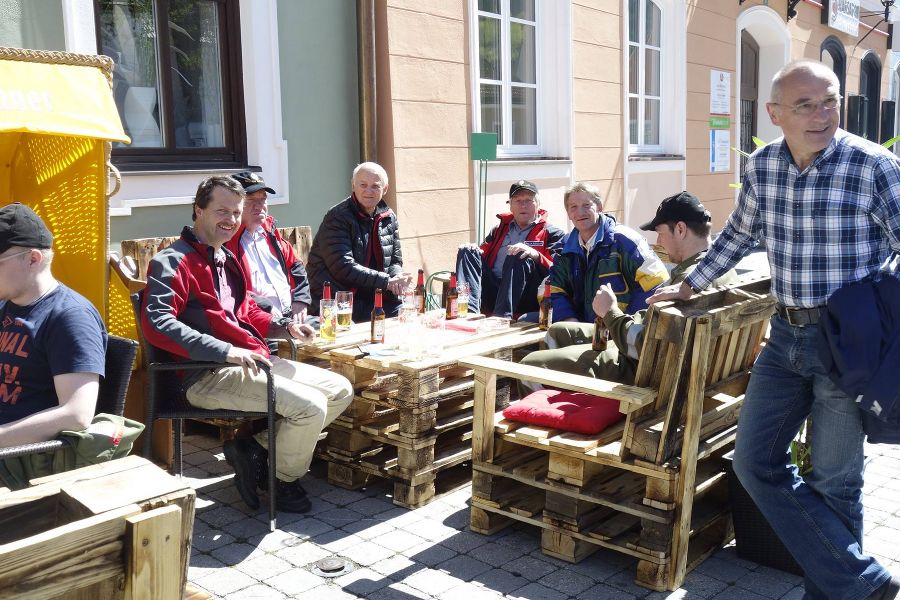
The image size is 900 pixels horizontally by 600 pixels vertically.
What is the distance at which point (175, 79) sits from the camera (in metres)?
6.14

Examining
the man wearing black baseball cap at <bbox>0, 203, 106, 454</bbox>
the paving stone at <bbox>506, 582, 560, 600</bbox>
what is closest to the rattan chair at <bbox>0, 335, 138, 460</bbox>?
the man wearing black baseball cap at <bbox>0, 203, 106, 454</bbox>

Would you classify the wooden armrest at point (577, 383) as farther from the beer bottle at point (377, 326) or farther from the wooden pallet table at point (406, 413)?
the beer bottle at point (377, 326)

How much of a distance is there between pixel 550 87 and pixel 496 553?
6.86 m

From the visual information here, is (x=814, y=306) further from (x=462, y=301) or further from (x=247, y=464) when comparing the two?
(x=462, y=301)

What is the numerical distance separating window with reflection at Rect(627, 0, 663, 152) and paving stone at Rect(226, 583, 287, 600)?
882 centimetres

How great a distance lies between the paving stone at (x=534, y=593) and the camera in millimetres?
3324

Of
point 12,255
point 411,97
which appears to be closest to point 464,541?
point 12,255

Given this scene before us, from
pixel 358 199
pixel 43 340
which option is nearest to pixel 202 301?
pixel 43 340

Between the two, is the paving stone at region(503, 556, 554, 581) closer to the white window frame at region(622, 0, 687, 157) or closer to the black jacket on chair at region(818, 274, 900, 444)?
the black jacket on chair at region(818, 274, 900, 444)

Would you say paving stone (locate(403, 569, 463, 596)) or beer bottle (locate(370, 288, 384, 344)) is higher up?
beer bottle (locate(370, 288, 384, 344))

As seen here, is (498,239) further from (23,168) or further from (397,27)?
(23,168)

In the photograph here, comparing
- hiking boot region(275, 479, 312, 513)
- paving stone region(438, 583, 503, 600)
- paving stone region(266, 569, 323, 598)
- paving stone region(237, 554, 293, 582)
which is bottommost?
paving stone region(438, 583, 503, 600)

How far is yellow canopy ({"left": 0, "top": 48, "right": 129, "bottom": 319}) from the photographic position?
3934 millimetres

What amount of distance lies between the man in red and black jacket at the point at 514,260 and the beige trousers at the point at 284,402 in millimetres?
2057
